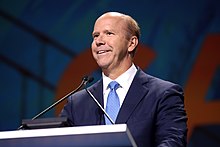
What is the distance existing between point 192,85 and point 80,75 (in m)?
0.90

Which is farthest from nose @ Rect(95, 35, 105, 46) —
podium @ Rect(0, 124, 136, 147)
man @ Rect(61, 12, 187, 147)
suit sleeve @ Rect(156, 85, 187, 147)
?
podium @ Rect(0, 124, 136, 147)

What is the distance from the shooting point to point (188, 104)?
13.3ft

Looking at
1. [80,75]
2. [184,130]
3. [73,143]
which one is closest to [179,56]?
[80,75]

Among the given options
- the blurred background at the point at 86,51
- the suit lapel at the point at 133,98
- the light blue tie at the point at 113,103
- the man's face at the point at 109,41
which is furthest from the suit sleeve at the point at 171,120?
the blurred background at the point at 86,51

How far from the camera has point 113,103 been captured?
8.20 ft

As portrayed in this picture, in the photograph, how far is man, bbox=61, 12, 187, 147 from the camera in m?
2.31

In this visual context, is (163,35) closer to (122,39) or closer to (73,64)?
(73,64)

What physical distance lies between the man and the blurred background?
57.8 inches

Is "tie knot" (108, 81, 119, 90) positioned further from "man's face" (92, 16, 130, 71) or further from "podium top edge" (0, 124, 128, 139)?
"podium top edge" (0, 124, 128, 139)

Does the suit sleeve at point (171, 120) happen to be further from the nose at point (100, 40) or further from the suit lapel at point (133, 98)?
the nose at point (100, 40)

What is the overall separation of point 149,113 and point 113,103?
21cm

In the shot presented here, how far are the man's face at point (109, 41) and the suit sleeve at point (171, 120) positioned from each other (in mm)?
340

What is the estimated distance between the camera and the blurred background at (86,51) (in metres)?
4.07

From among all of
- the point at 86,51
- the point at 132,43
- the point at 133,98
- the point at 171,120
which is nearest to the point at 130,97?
the point at 133,98
